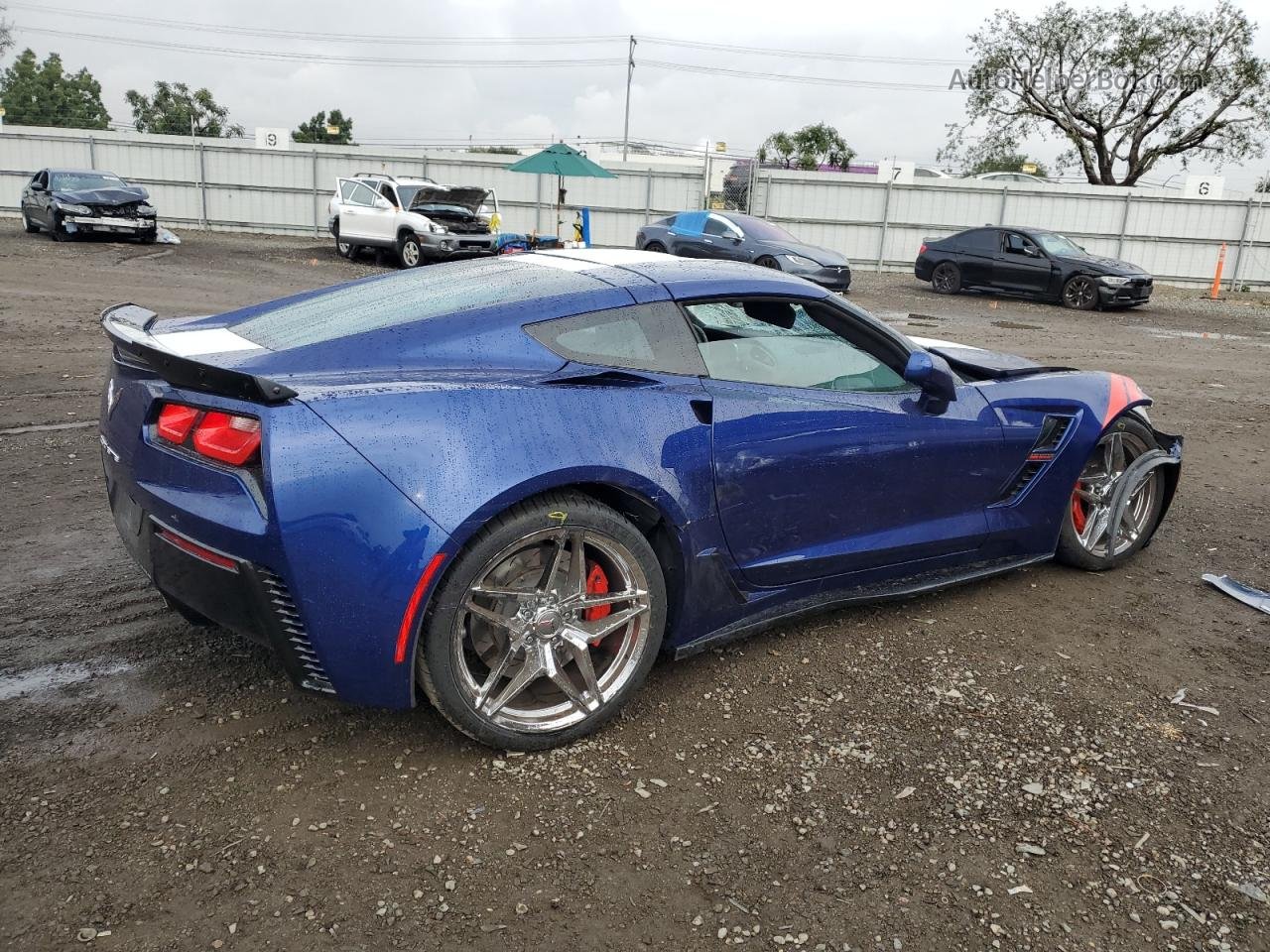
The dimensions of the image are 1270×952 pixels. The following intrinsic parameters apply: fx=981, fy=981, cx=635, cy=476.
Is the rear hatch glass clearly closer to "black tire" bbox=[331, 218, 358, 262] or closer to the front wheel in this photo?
the front wheel

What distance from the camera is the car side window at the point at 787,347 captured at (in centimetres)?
325

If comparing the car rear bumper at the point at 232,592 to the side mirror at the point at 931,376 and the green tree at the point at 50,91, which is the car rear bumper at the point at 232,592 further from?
the green tree at the point at 50,91

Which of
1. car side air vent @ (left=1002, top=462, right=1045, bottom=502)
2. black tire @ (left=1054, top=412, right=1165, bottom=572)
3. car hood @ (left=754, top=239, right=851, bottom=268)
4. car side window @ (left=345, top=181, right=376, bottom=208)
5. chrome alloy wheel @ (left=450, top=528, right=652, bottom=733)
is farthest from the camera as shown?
car side window @ (left=345, top=181, right=376, bottom=208)

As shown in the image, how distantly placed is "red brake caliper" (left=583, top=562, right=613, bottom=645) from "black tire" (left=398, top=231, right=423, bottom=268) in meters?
17.3

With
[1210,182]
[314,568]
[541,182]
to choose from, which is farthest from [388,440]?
[1210,182]

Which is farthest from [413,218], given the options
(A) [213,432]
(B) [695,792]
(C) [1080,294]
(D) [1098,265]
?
(B) [695,792]

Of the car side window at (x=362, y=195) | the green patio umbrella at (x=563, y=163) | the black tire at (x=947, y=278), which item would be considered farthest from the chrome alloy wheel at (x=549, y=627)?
the green patio umbrella at (x=563, y=163)

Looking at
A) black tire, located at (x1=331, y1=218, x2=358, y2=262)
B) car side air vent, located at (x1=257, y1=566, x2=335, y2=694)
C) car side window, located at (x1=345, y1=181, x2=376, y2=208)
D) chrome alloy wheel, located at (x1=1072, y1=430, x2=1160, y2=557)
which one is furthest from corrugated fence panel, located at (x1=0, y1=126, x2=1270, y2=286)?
car side air vent, located at (x1=257, y1=566, x2=335, y2=694)

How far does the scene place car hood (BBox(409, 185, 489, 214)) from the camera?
64.7ft

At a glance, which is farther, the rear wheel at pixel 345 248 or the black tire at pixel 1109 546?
the rear wheel at pixel 345 248

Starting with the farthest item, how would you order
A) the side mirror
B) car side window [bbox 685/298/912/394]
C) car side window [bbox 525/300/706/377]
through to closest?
the side mirror < car side window [bbox 685/298/912/394] < car side window [bbox 525/300/706/377]

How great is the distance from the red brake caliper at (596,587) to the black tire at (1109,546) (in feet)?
7.52

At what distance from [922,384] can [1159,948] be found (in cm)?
196

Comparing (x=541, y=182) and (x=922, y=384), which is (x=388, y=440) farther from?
(x=541, y=182)
